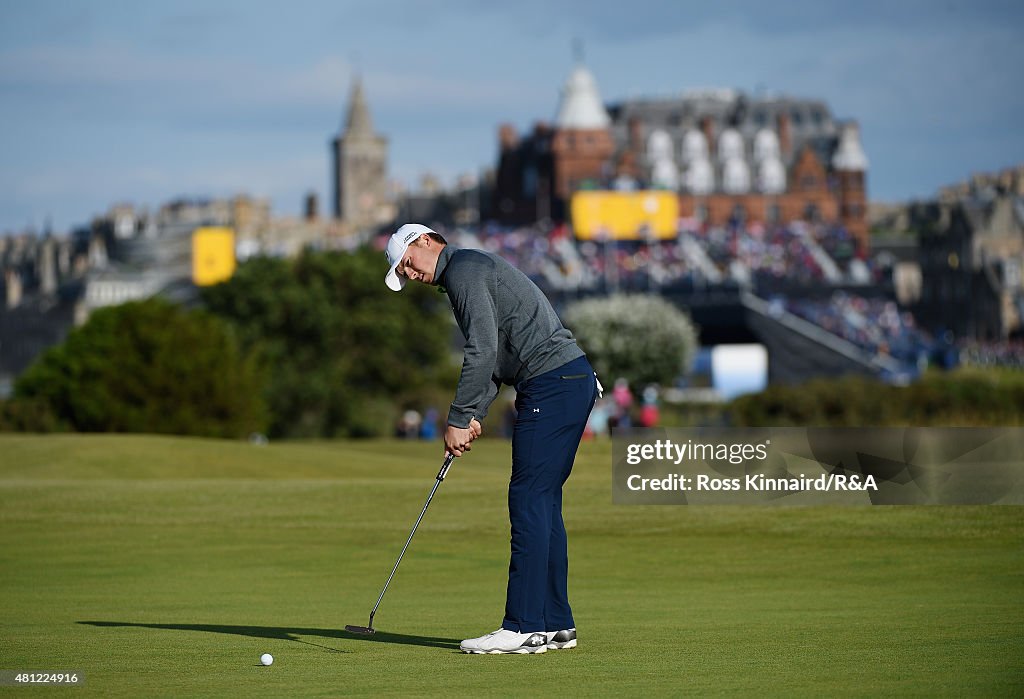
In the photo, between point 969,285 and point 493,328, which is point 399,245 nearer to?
point 493,328

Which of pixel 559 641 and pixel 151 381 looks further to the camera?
pixel 151 381

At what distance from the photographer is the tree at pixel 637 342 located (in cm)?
10794

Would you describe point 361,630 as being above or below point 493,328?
below

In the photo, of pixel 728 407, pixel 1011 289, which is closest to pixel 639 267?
pixel 1011 289

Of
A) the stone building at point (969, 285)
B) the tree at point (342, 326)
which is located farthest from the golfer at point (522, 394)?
the stone building at point (969, 285)

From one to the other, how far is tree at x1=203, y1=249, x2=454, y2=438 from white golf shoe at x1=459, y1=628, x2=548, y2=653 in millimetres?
89683

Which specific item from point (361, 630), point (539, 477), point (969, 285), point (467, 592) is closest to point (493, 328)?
point (539, 477)

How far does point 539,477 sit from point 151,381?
5715cm

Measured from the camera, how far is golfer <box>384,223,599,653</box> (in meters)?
9.72

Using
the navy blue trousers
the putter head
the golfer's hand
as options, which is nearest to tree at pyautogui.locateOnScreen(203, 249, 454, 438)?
the putter head

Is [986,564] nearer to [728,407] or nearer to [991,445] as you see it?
[991,445]

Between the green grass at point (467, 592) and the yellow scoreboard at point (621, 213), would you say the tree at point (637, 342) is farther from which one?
the green grass at point (467, 592)

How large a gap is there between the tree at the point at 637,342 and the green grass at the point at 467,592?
80588 millimetres

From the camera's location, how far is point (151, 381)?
65688 mm
